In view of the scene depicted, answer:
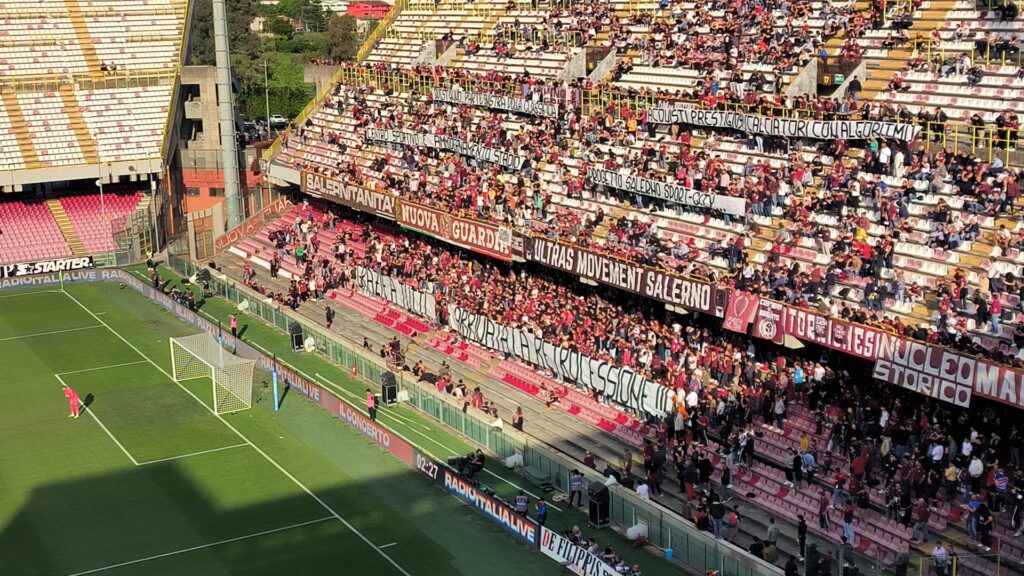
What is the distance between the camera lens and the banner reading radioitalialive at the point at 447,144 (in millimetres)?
49781

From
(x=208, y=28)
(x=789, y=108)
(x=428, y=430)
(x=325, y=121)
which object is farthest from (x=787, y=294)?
(x=208, y=28)

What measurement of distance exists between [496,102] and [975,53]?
2095 cm

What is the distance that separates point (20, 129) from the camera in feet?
221

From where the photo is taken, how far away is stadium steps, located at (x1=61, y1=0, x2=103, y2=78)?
236 feet

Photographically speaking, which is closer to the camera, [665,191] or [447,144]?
[665,191]

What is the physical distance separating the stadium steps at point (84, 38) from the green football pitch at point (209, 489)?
28832mm

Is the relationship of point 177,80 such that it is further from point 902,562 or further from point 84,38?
point 902,562

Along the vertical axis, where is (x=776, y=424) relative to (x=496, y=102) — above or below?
below

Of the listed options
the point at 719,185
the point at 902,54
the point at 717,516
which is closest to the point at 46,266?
the point at 719,185

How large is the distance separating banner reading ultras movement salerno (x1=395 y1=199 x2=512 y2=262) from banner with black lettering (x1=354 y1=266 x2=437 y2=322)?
7.71ft

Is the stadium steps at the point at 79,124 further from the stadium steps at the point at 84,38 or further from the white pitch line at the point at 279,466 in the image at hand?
the white pitch line at the point at 279,466

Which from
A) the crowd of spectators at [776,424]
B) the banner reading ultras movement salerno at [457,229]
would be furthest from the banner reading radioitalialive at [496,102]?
the crowd of spectators at [776,424]

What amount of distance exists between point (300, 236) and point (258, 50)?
72.7m

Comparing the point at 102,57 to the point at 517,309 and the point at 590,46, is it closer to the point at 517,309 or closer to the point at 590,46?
the point at 590,46
